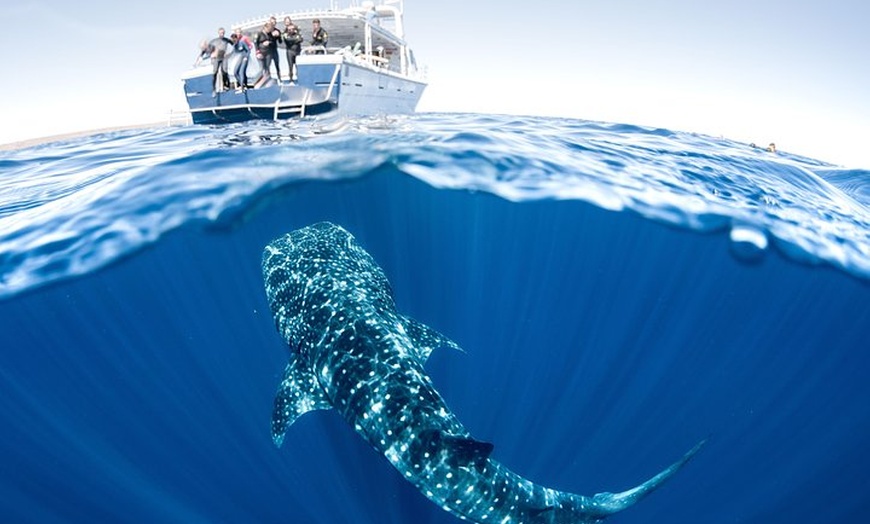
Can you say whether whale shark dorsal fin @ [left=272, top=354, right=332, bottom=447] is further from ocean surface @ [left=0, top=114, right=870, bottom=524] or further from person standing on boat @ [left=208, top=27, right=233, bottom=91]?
person standing on boat @ [left=208, top=27, right=233, bottom=91]

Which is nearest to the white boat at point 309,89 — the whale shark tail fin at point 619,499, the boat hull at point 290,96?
the boat hull at point 290,96

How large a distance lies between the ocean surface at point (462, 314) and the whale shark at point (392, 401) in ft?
12.8

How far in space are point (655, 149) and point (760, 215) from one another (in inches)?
113

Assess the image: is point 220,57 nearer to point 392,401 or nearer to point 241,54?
point 241,54

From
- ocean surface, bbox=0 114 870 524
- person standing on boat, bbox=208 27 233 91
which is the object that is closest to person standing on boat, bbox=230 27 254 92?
person standing on boat, bbox=208 27 233 91

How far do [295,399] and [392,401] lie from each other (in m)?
1.16

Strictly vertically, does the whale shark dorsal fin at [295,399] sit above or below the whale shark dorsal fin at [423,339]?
below

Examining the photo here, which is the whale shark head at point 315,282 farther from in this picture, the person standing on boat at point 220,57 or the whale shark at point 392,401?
the person standing on boat at point 220,57

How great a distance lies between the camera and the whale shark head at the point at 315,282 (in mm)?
5242

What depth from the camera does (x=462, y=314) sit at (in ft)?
44.4

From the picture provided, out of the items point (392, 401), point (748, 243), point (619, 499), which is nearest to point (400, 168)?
point (392, 401)

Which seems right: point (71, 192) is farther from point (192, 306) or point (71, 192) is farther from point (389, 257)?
point (389, 257)

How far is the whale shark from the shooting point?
160 inches

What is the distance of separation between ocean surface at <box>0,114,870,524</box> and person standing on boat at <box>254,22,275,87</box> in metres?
4.56
